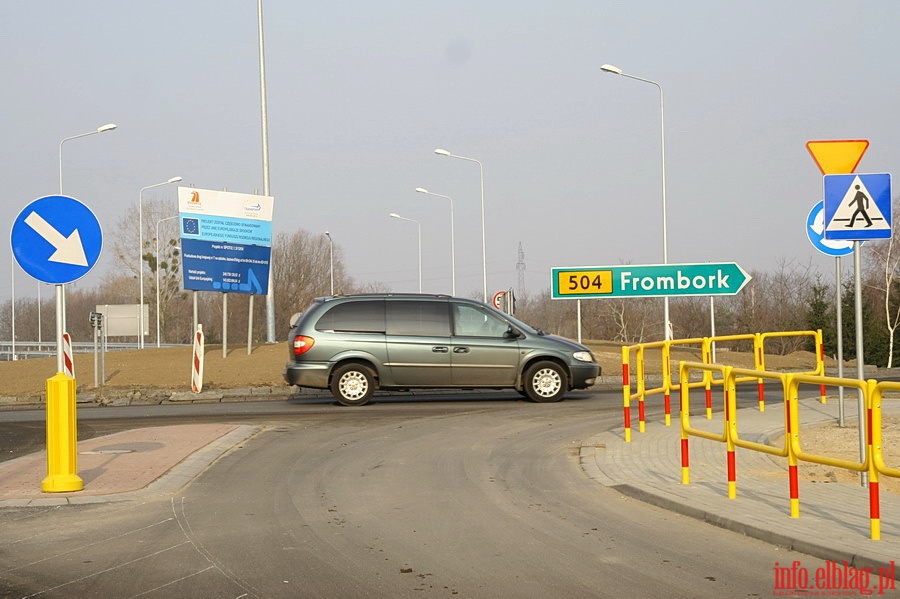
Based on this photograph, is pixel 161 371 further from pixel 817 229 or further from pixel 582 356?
pixel 817 229

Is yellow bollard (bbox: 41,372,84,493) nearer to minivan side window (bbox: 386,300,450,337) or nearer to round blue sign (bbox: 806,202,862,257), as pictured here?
round blue sign (bbox: 806,202,862,257)

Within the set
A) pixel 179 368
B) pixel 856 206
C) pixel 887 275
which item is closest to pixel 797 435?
pixel 856 206

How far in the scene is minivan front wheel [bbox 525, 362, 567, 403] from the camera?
59.0ft

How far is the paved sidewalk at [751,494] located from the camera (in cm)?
665

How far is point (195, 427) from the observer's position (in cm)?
1412

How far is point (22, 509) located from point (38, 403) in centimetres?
1481

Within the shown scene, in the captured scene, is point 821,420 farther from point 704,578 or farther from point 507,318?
point 704,578

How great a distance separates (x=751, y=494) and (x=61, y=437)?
239 inches

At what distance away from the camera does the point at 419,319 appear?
59.5ft

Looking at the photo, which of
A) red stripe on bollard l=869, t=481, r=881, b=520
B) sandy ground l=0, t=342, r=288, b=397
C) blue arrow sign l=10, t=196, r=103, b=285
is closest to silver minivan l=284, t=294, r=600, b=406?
sandy ground l=0, t=342, r=288, b=397

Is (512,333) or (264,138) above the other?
(264,138)

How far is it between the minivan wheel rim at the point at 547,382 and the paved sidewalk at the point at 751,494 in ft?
15.0

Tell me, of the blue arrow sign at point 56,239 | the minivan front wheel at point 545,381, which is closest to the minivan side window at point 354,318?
the minivan front wheel at point 545,381

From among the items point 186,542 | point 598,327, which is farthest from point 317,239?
point 186,542
